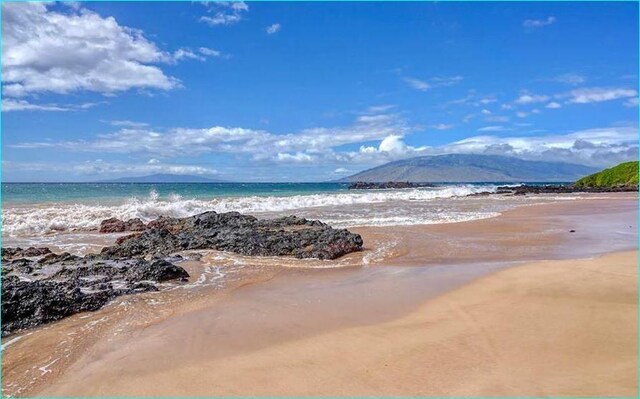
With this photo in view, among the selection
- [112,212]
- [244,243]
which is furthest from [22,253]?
[112,212]

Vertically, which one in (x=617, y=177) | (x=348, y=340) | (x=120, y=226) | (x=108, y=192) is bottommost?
(x=348, y=340)

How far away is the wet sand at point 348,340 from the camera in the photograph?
4328mm

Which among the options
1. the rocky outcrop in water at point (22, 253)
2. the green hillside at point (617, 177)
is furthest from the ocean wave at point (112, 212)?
the green hillside at point (617, 177)

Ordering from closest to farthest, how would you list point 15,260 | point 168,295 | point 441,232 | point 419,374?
point 419,374 → point 168,295 → point 15,260 → point 441,232

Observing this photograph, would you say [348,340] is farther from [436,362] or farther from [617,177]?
[617,177]

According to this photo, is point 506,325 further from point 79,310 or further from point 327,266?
point 79,310

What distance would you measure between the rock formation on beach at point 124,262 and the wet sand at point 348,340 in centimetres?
66

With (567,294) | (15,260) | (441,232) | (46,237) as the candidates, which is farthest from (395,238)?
(46,237)

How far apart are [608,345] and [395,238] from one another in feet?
32.1

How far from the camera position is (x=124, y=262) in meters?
11.0

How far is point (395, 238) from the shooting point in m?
14.8

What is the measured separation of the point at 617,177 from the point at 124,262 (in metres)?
77.2

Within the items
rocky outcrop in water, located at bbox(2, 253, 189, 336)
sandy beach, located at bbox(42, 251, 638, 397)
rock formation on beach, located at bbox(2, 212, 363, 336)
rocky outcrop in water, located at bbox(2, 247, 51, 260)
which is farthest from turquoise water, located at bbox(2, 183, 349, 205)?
sandy beach, located at bbox(42, 251, 638, 397)

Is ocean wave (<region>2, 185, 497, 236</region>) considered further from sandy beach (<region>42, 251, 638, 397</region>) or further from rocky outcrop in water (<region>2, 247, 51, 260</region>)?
sandy beach (<region>42, 251, 638, 397</region>)
